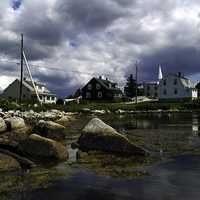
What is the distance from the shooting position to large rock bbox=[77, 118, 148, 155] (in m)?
16.2

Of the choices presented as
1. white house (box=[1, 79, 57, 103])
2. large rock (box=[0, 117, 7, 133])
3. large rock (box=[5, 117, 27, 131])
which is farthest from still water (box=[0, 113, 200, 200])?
white house (box=[1, 79, 57, 103])

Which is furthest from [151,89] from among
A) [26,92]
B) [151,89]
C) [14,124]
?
[14,124]

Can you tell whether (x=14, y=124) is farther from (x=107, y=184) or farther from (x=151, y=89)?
(x=151, y=89)

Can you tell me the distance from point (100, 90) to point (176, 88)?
897 inches

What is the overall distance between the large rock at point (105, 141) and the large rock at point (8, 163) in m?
4.97

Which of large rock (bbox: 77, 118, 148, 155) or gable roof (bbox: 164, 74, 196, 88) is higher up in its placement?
gable roof (bbox: 164, 74, 196, 88)

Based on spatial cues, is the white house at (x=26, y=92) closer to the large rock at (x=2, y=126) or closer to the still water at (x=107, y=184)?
the large rock at (x=2, y=126)

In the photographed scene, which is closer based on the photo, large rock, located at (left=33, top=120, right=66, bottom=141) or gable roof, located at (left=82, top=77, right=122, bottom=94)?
large rock, located at (left=33, top=120, right=66, bottom=141)

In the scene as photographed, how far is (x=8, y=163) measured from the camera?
12.9m

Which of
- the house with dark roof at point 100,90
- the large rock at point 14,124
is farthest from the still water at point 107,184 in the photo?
the house with dark roof at point 100,90

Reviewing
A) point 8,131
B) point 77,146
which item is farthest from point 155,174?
point 8,131

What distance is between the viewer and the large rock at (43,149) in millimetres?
14891

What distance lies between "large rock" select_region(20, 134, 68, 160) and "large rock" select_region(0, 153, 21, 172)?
179cm

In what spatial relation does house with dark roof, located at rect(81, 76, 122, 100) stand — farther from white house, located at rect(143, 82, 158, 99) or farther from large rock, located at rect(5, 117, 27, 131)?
large rock, located at rect(5, 117, 27, 131)
